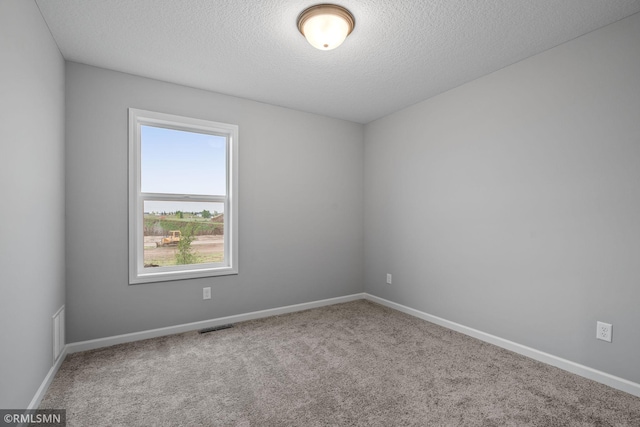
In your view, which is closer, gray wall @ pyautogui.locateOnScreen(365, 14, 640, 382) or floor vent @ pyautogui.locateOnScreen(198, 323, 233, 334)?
gray wall @ pyautogui.locateOnScreen(365, 14, 640, 382)

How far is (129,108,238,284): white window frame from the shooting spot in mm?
2875

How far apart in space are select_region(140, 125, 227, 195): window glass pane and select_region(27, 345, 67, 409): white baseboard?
155cm

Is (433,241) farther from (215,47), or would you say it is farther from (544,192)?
(215,47)

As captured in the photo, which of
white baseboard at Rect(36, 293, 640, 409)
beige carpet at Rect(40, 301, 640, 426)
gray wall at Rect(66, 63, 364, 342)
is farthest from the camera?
gray wall at Rect(66, 63, 364, 342)

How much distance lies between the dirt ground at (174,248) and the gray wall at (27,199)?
0.74 m

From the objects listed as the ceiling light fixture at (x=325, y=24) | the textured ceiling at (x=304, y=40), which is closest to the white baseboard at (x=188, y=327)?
the textured ceiling at (x=304, y=40)

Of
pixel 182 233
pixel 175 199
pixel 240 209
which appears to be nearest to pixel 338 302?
pixel 240 209

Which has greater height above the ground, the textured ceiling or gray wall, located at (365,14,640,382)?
the textured ceiling

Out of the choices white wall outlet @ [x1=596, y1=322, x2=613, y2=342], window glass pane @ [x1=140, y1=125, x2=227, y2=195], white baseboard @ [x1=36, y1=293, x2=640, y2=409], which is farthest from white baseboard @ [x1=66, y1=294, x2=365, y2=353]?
white wall outlet @ [x1=596, y1=322, x2=613, y2=342]

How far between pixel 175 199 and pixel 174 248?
52 cm

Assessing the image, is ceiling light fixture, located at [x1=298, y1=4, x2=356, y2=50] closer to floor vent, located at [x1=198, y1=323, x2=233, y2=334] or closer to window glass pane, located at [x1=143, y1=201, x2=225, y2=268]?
window glass pane, located at [x1=143, y1=201, x2=225, y2=268]

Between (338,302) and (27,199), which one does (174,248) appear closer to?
(27,199)

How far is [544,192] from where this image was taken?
8.13ft

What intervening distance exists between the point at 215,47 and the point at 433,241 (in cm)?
287
